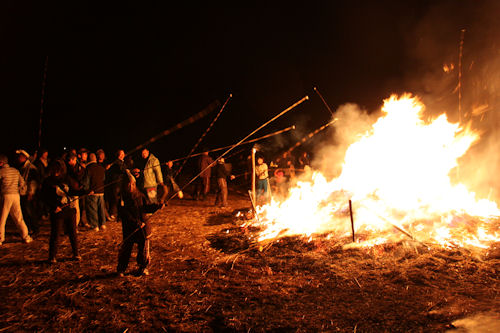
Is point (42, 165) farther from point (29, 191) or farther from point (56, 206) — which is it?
point (56, 206)

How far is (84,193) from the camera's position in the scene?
730 cm

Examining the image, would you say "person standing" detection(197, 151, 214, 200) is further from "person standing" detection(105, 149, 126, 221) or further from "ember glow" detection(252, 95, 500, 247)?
"ember glow" detection(252, 95, 500, 247)

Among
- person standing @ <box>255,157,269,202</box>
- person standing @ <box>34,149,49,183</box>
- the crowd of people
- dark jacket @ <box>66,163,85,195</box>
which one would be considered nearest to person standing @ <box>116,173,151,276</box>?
the crowd of people

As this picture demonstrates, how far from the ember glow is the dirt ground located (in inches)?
40.6

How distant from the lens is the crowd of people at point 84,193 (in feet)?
18.4

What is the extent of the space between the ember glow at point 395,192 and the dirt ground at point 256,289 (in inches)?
40.6

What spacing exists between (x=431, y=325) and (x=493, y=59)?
1212cm

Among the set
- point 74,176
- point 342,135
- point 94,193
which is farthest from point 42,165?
point 342,135

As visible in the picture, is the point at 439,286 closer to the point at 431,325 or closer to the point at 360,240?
the point at 431,325

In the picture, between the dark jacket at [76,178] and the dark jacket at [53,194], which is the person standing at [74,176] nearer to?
Answer: the dark jacket at [76,178]

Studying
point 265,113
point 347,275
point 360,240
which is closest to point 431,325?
point 347,275

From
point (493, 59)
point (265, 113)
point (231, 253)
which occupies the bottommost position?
point (231, 253)

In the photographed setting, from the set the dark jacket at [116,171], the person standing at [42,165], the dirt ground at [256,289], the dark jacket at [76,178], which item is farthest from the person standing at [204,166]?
the dirt ground at [256,289]

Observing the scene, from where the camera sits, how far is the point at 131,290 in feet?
16.7
